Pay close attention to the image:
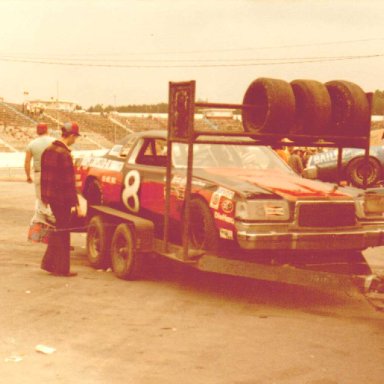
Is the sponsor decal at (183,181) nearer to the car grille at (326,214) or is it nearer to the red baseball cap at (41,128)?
the car grille at (326,214)

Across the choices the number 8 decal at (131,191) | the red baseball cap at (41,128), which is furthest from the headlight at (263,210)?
the red baseball cap at (41,128)

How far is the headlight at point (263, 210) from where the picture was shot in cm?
711

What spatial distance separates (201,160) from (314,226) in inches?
73.2

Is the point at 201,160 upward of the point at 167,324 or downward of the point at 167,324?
upward

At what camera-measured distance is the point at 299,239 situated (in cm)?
715

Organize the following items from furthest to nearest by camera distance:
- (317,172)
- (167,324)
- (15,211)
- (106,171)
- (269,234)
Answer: (317,172) → (15,211) → (106,171) → (269,234) → (167,324)

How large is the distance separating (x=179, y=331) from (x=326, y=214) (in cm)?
208

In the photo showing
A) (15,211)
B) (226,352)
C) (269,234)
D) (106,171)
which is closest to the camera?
(226,352)

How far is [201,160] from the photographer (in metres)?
8.56

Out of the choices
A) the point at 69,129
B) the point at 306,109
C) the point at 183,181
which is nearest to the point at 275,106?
the point at 306,109

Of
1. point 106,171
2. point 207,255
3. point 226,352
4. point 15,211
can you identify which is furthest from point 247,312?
point 15,211

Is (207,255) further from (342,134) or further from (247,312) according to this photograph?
(342,134)

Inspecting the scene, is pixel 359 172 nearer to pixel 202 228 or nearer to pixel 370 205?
pixel 370 205

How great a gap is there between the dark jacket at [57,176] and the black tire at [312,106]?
2.92 m
